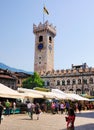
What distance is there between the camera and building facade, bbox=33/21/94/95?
7850 cm

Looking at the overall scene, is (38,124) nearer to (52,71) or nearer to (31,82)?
(31,82)

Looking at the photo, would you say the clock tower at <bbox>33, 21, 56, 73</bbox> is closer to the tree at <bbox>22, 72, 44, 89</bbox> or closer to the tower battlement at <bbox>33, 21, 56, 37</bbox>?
the tower battlement at <bbox>33, 21, 56, 37</bbox>

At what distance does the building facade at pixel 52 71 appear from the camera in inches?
3091

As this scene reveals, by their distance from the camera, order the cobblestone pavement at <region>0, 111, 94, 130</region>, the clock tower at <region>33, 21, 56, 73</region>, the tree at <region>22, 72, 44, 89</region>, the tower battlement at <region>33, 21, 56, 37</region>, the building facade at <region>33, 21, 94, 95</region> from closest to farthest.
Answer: the cobblestone pavement at <region>0, 111, 94, 130</region>, the tree at <region>22, 72, 44, 89</region>, the building facade at <region>33, 21, 94, 95</region>, the clock tower at <region>33, 21, 56, 73</region>, the tower battlement at <region>33, 21, 56, 37</region>

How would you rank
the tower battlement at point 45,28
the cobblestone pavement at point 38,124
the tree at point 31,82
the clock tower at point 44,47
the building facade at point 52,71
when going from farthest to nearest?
the tower battlement at point 45,28 < the clock tower at point 44,47 < the building facade at point 52,71 < the tree at point 31,82 < the cobblestone pavement at point 38,124

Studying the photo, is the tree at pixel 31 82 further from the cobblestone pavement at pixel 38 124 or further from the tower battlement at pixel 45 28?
the cobblestone pavement at pixel 38 124

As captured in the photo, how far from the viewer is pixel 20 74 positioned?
70.6 meters

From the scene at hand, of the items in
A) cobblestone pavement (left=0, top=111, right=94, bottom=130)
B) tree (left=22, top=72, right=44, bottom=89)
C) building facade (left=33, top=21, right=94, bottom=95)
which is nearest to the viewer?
cobblestone pavement (left=0, top=111, right=94, bottom=130)

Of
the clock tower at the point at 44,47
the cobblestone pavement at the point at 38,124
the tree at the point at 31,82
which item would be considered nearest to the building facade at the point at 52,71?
the clock tower at the point at 44,47

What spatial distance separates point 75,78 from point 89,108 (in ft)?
100

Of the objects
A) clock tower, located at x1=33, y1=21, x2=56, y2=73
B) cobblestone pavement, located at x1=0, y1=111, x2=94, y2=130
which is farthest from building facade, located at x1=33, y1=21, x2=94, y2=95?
cobblestone pavement, located at x1=0, y1=111, x2=94, y2=130

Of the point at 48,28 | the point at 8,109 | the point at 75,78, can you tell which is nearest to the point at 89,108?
the point at 8,109

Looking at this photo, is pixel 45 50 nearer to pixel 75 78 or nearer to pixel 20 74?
pixel 75 78

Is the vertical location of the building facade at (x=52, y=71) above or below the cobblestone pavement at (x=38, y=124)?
above
